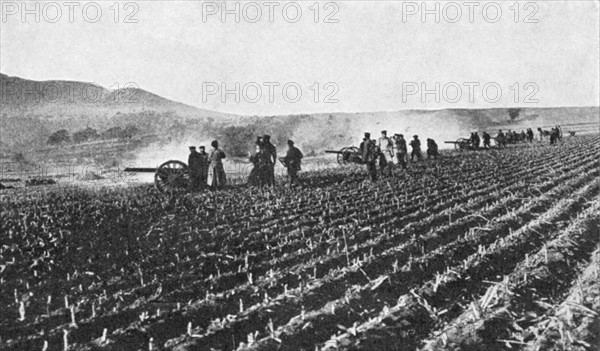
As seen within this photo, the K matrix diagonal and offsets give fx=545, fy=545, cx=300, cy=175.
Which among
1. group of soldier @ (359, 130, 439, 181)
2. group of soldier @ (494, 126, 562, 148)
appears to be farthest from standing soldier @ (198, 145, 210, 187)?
group of soldier @ (494, 126, 562, 148)

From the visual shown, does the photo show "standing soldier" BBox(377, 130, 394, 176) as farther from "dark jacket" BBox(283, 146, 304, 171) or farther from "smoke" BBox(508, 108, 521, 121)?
"smoke" BBox(508, 108, 521, 121)

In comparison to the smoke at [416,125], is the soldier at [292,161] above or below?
below

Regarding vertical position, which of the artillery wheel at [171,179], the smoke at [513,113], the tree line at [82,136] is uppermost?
the smoke at [513,113]

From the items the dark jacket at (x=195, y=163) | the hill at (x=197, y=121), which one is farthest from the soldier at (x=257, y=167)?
the hill at (x=197, y=121)

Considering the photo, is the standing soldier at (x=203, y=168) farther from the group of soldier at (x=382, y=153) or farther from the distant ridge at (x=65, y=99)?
the distant ridge at (x=65, y=99)

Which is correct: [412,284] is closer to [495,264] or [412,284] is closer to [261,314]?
[495,264]

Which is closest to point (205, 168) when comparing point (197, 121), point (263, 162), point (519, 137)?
point (263, 162)

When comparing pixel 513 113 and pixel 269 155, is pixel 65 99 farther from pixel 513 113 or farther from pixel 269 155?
pixel 513 113
